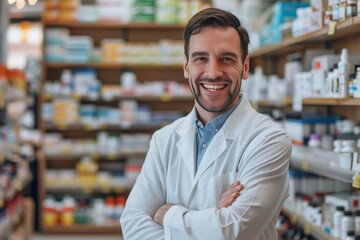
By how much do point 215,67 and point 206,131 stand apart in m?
0.30

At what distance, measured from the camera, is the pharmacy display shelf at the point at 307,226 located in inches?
152

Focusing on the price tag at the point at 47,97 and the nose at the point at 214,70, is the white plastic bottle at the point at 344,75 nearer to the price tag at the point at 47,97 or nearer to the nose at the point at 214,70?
the nose at the point at 214,70

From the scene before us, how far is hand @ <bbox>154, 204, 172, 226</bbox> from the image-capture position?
259cm

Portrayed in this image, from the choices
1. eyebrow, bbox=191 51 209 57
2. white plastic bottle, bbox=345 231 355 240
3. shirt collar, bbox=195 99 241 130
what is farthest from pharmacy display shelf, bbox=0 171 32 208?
eyebrow, bbox=191 51 209 57

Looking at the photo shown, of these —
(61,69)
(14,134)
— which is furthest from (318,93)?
(61,69)

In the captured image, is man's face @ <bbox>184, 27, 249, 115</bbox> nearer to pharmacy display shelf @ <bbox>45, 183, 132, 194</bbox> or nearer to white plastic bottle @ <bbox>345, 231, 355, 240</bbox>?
white plastic bottle @ <bbox>345, 231, 355, 240</bbox>

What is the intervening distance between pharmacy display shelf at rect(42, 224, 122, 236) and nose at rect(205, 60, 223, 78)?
20.3 feet

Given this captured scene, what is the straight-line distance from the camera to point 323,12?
A: 4.05 meters

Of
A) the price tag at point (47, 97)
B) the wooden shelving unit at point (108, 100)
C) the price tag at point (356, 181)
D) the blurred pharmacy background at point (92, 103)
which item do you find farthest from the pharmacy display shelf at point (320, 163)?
the price tag at point (47, 97)

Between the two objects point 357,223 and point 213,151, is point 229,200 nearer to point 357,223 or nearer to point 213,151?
point 213,151

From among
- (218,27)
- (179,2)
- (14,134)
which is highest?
(179,2)

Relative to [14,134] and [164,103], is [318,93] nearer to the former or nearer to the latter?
[14,134]

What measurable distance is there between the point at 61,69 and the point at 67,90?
1.82 feet

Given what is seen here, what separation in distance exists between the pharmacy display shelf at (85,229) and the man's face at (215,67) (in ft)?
20.1
